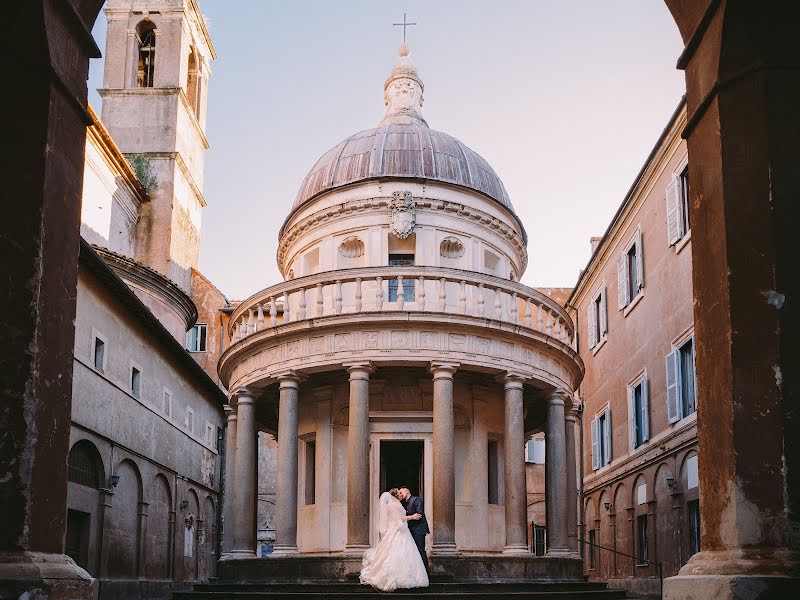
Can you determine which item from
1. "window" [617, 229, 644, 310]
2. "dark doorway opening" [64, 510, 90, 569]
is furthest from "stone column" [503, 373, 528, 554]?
"dark doorway opening" [64, 510, 90, 569]

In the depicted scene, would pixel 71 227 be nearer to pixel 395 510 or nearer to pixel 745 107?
pixel 745 107

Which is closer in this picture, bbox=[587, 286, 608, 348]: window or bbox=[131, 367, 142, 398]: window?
bbox=[131, 367, 142, 398]: window

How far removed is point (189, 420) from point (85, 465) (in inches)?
451

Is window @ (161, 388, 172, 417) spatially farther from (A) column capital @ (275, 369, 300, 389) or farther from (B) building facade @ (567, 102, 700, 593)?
(B) building facade @ (567, 102, 700, 593)

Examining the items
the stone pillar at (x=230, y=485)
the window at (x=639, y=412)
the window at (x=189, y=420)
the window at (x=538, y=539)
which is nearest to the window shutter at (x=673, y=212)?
the window at (x=639, y=412)

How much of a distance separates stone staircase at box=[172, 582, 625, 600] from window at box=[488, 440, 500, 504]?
12.0ft

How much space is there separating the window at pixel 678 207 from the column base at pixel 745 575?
717 inches

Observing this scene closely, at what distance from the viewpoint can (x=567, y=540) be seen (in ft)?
80.6

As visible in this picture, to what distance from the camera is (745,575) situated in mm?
6816

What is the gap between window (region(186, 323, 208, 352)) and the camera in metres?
48.8

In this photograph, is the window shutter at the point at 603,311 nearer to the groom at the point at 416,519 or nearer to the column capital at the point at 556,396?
the column capital at the point at 556,396

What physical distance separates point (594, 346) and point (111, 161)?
19225mm

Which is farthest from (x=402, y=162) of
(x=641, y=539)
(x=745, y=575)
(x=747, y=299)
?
(x=745, y=575)

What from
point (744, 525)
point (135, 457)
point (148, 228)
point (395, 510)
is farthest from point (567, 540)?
point (148, 228)
